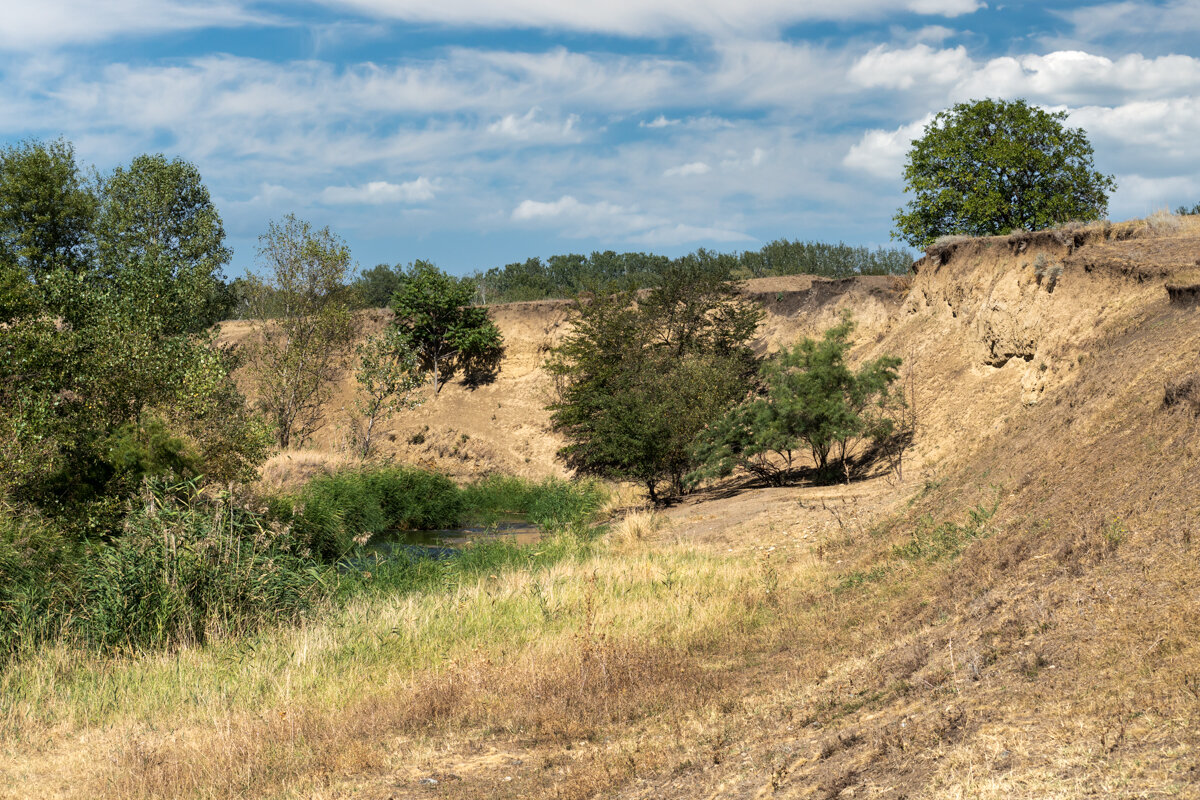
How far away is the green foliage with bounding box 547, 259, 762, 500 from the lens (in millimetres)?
25266

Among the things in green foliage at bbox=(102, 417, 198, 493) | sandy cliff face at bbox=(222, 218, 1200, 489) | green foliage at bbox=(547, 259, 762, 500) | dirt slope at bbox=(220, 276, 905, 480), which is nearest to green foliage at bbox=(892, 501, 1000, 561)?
sandy cliff face at bbox=(222, 218, 1200, 489)

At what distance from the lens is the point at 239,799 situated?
18.7 ft

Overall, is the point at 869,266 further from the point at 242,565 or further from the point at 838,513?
the point at 242,565

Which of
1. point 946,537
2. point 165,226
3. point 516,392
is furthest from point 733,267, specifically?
point 946,537

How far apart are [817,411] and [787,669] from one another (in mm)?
13388

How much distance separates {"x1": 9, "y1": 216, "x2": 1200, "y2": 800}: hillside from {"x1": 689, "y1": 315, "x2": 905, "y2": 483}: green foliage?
5.75 metres

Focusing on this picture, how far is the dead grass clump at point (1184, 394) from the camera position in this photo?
30.3 ft

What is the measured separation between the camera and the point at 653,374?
1117 inches

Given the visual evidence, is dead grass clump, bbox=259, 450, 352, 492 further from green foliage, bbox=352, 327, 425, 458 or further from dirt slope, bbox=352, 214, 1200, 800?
dirt slope, bbox=352, 214, 1200, 800

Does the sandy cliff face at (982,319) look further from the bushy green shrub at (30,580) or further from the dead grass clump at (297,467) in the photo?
the bushy green shrub at (30,580)

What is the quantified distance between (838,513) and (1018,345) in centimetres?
757

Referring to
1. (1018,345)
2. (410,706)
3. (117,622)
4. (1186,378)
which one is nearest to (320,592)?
(117,622)

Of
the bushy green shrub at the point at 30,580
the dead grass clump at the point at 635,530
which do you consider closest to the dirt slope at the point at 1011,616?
the dead grass clump at the point at 635,530

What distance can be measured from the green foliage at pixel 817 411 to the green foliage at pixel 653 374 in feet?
6.94
